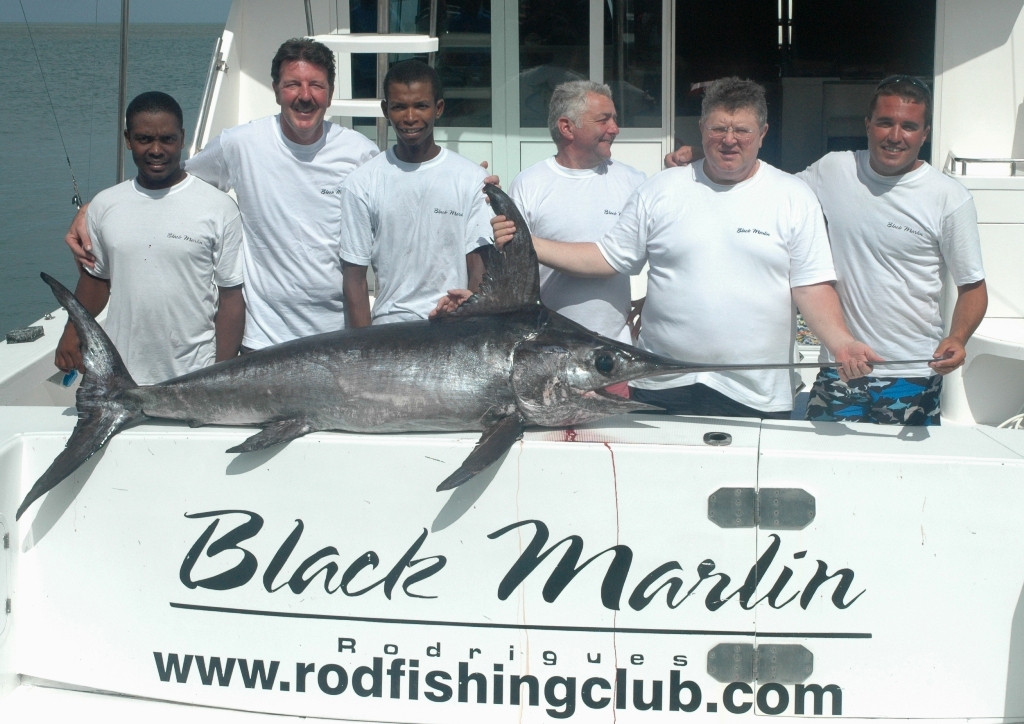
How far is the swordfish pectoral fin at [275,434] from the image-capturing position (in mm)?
2586

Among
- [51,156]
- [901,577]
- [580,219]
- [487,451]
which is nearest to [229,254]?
[580,219]

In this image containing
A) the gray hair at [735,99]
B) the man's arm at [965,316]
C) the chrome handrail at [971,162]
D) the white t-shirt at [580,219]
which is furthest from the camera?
the chrome handrail at [971,162]

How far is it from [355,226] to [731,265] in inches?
50.2

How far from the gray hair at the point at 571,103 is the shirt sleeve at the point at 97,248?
63.3 inches

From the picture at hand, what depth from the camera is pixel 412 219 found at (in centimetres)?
347

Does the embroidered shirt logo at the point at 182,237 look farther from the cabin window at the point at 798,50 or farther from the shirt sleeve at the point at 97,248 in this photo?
the cabin window at the point at 798,50

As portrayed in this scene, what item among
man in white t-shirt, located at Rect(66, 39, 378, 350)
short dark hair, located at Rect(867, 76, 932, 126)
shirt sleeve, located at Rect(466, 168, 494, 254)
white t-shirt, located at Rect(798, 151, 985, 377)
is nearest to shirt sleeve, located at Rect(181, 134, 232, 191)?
man in white t-shirt, located at Rect(66, 39, 378, 350)

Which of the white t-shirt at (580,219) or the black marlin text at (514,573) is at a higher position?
the white t-shirt at (580,219)

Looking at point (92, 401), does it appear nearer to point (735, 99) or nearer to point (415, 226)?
point (415, 226)

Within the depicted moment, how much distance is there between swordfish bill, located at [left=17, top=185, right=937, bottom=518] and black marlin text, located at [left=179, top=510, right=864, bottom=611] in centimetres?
26

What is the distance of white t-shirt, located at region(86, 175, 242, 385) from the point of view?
332cm

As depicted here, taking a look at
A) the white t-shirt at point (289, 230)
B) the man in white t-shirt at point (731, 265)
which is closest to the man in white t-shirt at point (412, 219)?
the white t-shirt at point (289, 230)

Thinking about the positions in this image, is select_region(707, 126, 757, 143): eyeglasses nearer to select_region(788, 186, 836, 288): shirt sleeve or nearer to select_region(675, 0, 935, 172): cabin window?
select_region(788, 186, 836, 288): shirt sleeve

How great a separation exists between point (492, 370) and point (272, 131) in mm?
1653
